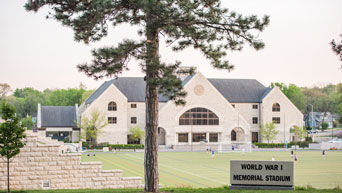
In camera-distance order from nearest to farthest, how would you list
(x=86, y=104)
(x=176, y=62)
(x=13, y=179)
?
(x=176, y=62)
(x=13, y=179)
(x=86, y=104)

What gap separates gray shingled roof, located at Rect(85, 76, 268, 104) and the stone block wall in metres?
59.3

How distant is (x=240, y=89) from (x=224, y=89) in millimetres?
3140

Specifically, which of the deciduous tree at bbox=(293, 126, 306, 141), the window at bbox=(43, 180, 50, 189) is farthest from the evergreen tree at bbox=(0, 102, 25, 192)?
the deciduous tree at bbox=(293, 126, 306, 141)

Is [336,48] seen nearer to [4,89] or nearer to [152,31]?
[152,31]

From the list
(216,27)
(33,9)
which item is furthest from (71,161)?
(216,27)

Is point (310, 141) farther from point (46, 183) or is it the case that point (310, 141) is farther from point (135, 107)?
point (46, 183)

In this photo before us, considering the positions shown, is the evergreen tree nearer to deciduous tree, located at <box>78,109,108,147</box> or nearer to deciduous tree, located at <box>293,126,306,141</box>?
deciduous tree, located at <box>78,109,108,147</box>

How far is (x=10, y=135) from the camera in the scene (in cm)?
→ 2078

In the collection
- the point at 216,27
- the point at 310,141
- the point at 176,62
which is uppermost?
the point at 216,27

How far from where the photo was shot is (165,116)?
80.1m

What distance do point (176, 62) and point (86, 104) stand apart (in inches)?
2816

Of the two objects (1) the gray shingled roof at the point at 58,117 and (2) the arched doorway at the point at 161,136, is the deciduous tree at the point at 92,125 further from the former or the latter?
(2) the arched doorway at the point at 161,136

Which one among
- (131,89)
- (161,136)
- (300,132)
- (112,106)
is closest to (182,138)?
(161,136)

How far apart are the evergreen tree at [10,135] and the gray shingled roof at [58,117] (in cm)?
5949
